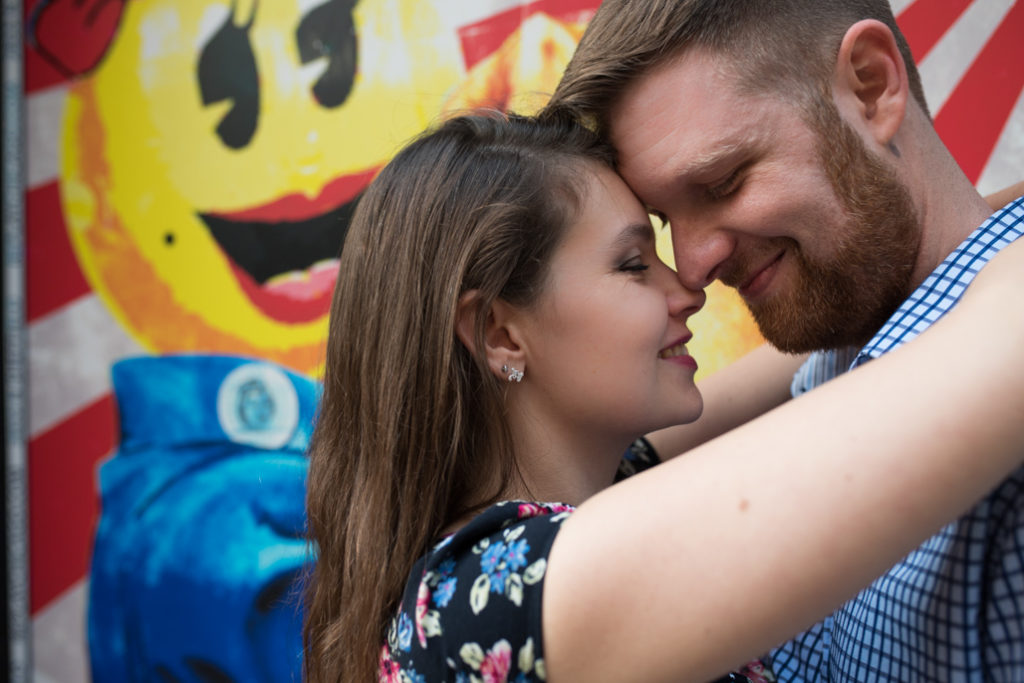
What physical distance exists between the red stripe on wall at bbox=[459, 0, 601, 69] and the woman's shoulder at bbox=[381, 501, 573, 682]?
48.4 inches

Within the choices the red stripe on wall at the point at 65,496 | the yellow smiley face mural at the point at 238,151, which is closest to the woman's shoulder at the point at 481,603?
the yellow smiley face mural at the point at 238,151

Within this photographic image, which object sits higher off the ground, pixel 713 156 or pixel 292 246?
pixel 713 156

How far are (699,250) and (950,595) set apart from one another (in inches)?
23.7

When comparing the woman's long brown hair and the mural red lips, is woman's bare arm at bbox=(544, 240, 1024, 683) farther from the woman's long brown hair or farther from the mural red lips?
the mural red lips

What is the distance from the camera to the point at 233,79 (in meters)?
2.34

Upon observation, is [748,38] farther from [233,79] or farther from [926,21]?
[233,79]

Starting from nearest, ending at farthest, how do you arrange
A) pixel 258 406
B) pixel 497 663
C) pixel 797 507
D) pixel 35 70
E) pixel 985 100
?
pixel 797 507, pixel 497 663, pixel 985 100, pixel 258 406, pixel 35 70

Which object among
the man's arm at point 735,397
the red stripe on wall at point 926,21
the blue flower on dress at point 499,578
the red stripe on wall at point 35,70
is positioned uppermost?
the red stripe on wall at point 926,21

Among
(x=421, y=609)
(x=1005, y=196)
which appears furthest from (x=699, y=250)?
(x=421, y=609)

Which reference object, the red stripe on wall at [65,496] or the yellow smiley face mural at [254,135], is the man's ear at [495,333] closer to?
the yellow smiley face mural at [254,135]

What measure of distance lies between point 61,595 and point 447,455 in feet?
6.75

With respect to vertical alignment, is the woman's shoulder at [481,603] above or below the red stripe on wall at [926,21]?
below

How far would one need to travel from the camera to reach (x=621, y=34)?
4.22 feet

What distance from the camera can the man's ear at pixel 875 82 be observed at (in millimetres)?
1229
